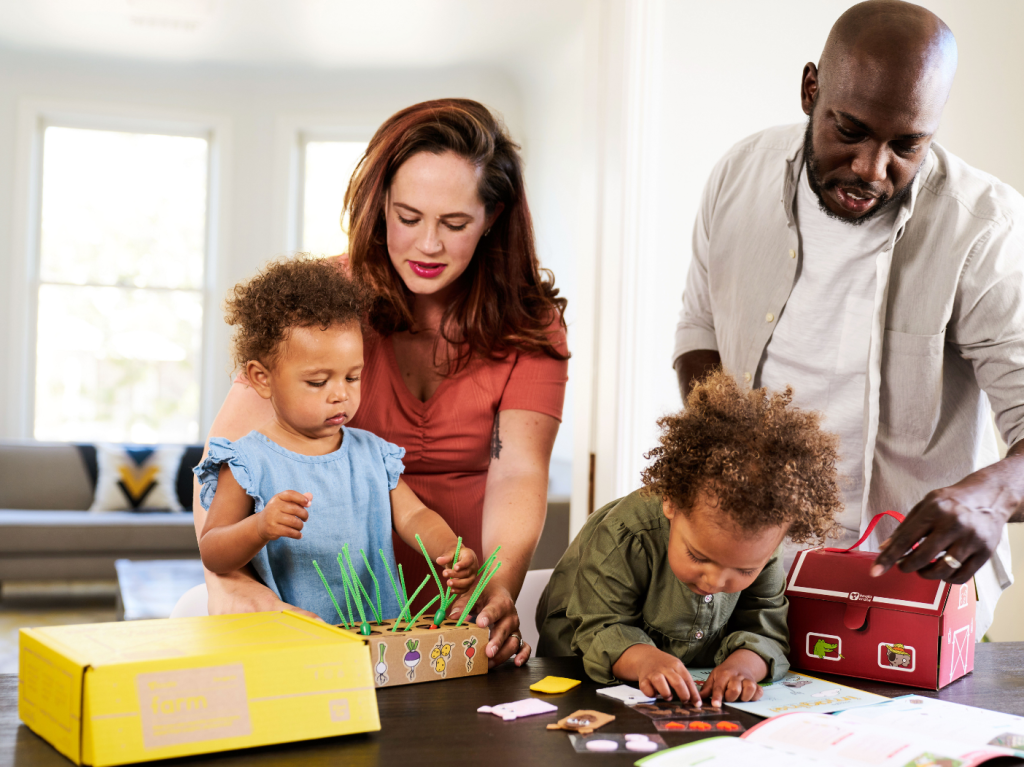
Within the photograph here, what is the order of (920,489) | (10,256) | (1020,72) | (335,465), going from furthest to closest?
(10,256) → (1020,72) → (920,489) → (335,465)

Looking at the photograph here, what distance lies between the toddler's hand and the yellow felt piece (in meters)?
0.08

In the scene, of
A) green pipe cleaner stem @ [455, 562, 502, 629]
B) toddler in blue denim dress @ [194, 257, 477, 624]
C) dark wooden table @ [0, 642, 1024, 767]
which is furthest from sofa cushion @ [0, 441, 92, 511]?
green pipe cleaner stem @ [455, 562, 502, 629]

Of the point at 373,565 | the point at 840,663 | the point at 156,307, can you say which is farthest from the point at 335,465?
the point at 156,307

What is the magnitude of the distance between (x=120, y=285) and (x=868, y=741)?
5.62 m

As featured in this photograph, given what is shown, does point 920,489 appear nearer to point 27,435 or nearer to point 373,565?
point 373,565

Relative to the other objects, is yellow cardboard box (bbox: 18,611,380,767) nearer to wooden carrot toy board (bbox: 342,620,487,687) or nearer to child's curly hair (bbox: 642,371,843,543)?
wooden carrot toy board (bbox: 342,620,487,687)

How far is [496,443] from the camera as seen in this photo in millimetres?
1531

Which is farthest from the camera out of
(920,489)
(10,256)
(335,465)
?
(10,256)

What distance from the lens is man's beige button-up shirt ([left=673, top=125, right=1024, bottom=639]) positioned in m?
1.52

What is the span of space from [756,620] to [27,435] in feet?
18.0

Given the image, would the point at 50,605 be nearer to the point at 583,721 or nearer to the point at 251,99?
the point at 251,99

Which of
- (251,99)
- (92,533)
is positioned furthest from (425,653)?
(251,99)

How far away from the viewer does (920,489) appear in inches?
64.7

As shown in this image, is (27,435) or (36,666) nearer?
(36,666)
